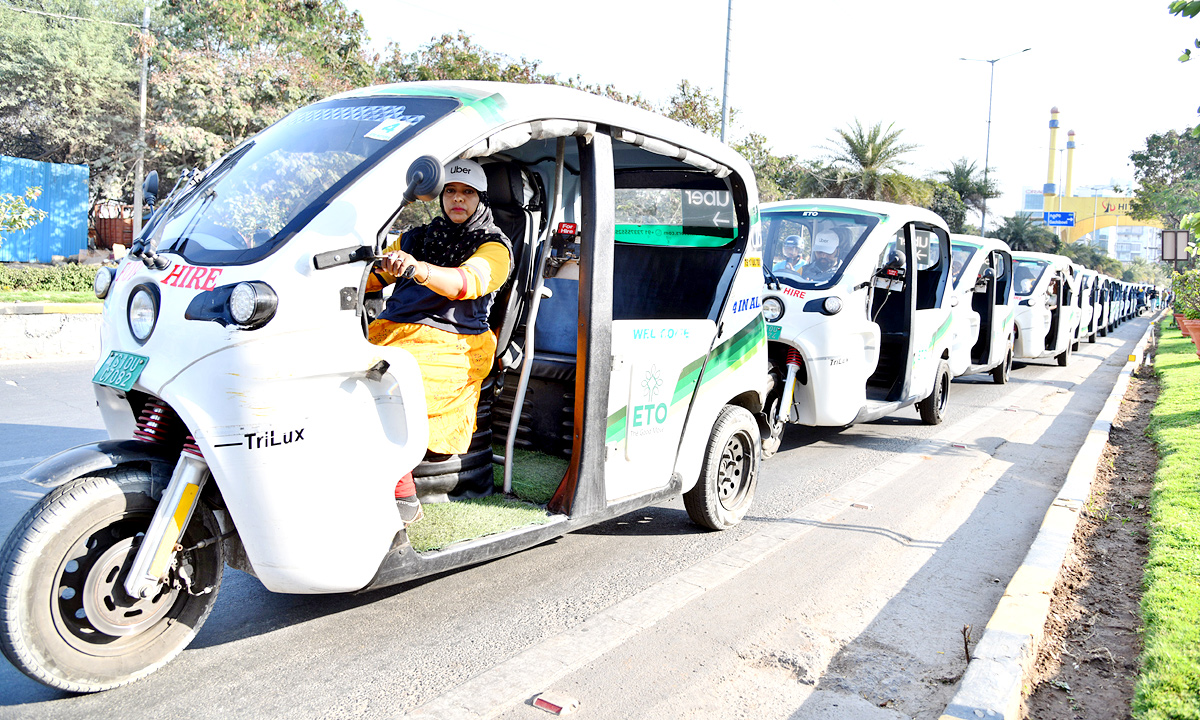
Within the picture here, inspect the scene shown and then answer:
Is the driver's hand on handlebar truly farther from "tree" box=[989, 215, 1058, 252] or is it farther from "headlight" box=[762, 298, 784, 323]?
"tree" box=[989, 215, 1058, 252]

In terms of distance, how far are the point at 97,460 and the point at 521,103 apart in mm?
2061

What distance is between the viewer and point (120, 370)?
3.14 meters

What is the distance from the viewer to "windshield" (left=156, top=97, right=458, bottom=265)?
3.14m

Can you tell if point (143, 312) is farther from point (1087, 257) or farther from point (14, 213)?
point (1087, 257)

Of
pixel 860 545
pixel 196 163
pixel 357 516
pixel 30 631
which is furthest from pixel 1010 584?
pixel 196 163

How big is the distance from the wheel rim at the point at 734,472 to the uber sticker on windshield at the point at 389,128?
2.70 metres

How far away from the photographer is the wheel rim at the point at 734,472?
531cm

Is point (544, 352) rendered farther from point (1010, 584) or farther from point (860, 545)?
point (1010, 584)

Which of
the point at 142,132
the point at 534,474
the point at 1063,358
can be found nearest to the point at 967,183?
the point at 1063,358

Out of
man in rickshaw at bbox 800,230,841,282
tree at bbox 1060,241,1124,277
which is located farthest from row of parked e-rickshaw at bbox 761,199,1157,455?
tree at bbox 1060,241,1124,277

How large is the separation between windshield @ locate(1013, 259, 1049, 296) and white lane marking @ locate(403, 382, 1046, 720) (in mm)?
10569

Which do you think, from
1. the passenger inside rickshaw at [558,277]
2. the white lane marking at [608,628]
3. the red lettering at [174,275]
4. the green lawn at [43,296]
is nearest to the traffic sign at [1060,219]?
the green lawn at [43,296]

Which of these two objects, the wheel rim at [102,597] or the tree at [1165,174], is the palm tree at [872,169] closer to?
the tree at [1165,174]

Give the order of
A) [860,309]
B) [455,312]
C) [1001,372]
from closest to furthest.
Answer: [455,312] < [860,309] < [1001,372]
